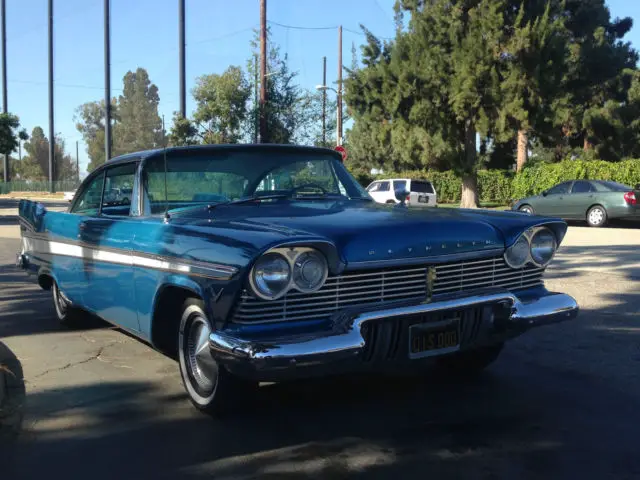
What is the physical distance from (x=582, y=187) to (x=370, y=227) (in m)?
16.4

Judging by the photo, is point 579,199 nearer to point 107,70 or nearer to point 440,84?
point 440,84

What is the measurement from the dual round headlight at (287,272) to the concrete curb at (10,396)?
1.64 metres

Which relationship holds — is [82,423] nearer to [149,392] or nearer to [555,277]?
[149,392]

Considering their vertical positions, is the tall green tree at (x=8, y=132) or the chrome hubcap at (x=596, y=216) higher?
the tall green tree at (x=8, y=132)

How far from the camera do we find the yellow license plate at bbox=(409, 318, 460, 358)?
3141 mm

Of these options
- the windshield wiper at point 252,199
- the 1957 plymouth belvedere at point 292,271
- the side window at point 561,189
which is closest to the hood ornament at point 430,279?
the 1957 plymouth belvedere at point 292,271

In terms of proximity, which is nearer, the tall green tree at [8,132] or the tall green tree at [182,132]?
the tall green tree at [182,132]

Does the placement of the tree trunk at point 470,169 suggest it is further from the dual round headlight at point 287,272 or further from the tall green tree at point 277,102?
the dual round headlight at point 287,272

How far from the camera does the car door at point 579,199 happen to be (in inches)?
693

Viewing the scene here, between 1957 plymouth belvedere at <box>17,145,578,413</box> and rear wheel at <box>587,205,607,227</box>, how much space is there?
14.5 m

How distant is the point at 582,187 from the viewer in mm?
17906

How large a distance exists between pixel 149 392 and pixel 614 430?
2749mm

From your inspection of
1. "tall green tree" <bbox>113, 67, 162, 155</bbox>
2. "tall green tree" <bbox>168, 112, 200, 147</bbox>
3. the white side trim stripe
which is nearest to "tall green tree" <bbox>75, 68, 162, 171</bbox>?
"tall green tree" <bbox>113, 67, 162, 155</bbox>

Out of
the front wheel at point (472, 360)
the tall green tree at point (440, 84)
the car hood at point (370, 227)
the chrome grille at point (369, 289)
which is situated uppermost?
the tall green tree at point (440, 84)
